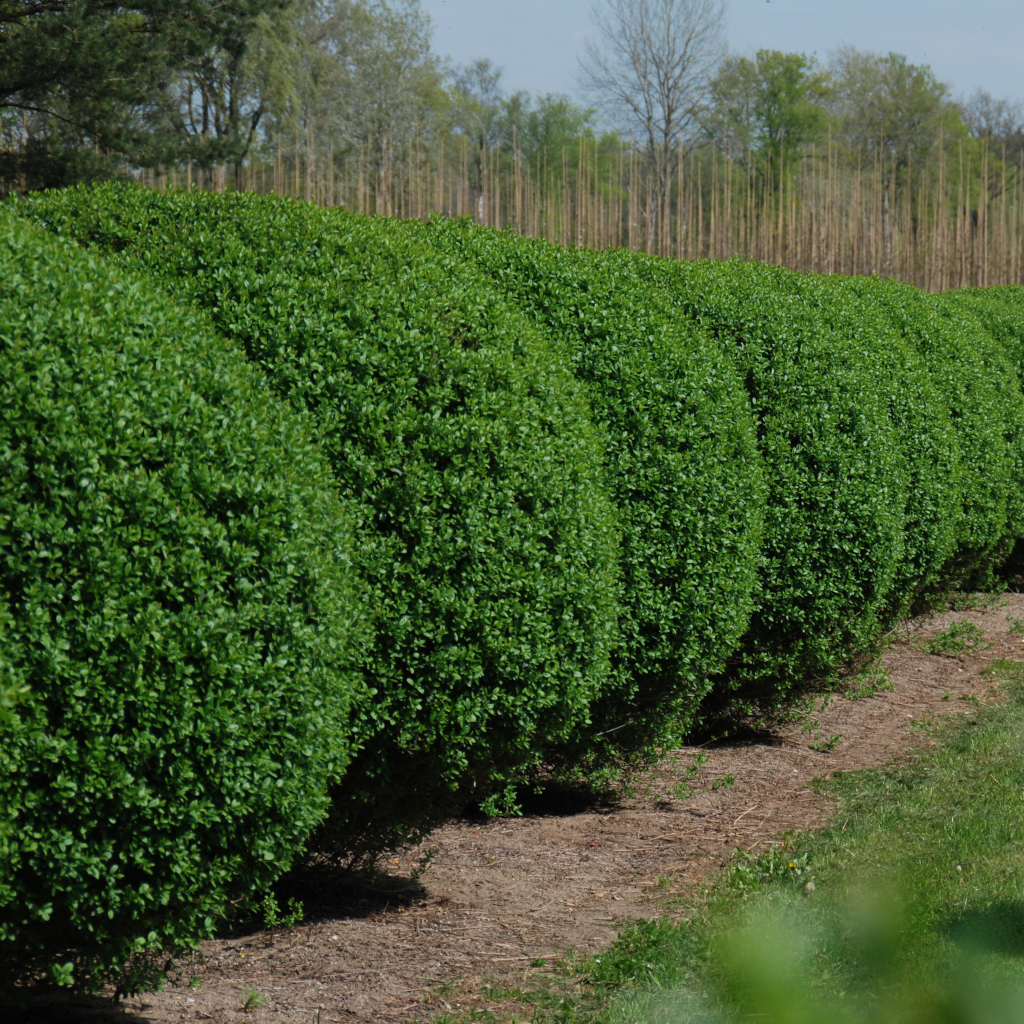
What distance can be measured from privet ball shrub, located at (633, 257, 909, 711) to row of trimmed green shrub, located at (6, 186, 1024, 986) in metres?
0.02

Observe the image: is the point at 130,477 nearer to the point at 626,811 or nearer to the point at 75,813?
the point at 75,813

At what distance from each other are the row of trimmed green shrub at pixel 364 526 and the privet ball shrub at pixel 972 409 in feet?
5.00

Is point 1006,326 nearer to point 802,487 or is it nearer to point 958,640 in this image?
point 958,640

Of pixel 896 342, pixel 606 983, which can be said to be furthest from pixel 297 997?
pixel 896 342

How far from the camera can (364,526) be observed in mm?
3918

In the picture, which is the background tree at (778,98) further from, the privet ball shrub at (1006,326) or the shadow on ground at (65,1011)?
the shadow on ground at (65,1011)

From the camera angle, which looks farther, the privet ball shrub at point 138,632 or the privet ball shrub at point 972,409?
the privet ball shrub at point 972,409

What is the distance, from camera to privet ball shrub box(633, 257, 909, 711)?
625 cm

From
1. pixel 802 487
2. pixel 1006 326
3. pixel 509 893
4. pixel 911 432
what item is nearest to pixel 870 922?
pixel 509 893

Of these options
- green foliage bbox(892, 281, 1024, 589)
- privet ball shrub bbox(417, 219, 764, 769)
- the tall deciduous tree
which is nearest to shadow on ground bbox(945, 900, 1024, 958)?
privet ball shrub bbox(417, 219, 764, 769)

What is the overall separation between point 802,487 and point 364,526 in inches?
128

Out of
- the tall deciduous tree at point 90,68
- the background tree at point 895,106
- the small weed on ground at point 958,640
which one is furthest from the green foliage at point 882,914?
the background tree at point 895,106

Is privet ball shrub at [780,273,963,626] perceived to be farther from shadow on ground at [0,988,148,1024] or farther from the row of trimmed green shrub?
shadow on ground at [0,988,148,1024]

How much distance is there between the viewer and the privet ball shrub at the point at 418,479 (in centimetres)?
392
